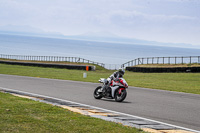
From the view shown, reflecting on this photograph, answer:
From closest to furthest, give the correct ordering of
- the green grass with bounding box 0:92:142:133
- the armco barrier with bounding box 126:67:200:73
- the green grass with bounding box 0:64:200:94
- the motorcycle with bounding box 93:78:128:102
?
the green grass with bounding box 0:92:142:133 < the motorcycle with bounding box 93:78:128:102 < the green grass with bounding box 0:64:200:94 < the armco barrier with bounding box 126:67:200:73

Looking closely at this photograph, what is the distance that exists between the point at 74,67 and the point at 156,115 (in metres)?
36.3

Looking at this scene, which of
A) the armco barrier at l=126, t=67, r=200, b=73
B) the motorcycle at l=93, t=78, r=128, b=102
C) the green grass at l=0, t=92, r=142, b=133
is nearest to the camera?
the green grass at l=0, t=92, r=142, b=133

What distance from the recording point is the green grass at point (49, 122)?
6.97 metres

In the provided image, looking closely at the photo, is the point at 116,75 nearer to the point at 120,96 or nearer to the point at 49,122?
the point at 120,96

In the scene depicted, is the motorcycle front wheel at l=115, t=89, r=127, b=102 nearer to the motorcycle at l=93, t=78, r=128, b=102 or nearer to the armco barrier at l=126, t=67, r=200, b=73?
the motorcycle at l=93, t=78, r=128, b=102

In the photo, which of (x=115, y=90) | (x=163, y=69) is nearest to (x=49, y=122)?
(x=115, y=90)

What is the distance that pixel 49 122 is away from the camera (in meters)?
7.69

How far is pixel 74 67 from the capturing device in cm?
4600

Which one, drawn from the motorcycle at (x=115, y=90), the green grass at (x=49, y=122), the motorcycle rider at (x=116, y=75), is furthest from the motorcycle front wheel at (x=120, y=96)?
the green grass at (x=49, y=122)

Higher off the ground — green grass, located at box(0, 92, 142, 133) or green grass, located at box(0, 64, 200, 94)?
green grass, located at box(0, 64, 200, 94)

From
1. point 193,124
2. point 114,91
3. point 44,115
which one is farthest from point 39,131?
point 114,91

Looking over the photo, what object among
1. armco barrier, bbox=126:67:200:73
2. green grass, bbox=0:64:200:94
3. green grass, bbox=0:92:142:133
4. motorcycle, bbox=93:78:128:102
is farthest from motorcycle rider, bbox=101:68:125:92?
armco barrier, bbox=126:67:200:73

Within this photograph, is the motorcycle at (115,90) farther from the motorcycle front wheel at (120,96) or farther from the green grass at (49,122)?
the green grass at (49,122)

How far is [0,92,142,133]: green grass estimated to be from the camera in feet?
22.9
